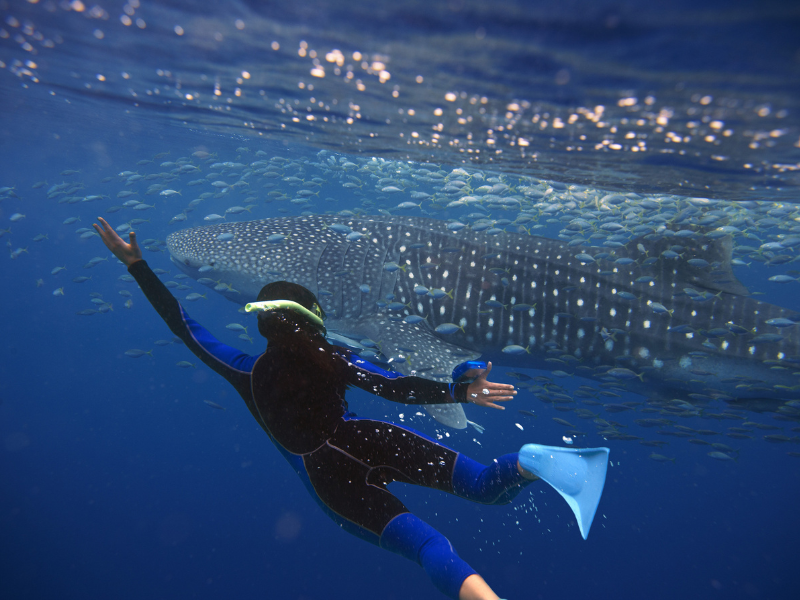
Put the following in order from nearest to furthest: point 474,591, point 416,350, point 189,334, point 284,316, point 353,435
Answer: point 474,591 → point 284,316 → point 353,435 → point 189,334 → point 416,350

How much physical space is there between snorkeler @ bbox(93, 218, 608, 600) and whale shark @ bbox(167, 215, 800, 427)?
2.08 m

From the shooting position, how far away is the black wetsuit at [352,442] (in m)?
2.57

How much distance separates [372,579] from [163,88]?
13.3 meters

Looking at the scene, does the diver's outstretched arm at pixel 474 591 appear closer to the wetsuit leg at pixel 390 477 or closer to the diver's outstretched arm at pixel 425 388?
the wetsuit leg at pixel 390 477

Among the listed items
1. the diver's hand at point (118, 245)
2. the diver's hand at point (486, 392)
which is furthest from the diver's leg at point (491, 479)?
the diver's hand at point (118, 245)

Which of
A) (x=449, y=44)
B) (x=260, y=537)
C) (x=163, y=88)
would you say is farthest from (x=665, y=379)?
(x=163, y=88)

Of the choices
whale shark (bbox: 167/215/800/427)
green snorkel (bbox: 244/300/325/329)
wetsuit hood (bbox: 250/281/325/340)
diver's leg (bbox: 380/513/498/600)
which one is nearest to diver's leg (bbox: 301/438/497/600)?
diver's leg (bbox: 380/513/498/600)

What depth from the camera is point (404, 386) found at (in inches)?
113

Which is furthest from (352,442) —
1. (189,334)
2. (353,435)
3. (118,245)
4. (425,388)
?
(118,245)

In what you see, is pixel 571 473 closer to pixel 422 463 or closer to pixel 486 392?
pixel 486 392

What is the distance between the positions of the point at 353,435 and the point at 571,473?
155 centimetres

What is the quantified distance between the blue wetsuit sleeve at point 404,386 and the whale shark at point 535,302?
2.23m

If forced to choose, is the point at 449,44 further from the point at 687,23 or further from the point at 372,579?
the point at 372,579

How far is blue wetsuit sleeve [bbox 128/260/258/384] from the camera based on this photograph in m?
2.92
